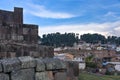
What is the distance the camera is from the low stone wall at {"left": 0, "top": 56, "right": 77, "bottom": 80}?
5.21 metres

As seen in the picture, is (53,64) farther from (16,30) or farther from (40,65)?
(16,30)

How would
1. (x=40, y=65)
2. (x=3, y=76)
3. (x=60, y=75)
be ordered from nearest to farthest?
(x=3, y=76)
(x=40, y=65)
(x=60, y=75)

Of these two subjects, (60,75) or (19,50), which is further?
(19,50)

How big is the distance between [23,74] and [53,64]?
2.22 feet

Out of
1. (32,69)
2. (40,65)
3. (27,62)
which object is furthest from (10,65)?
(40,65)

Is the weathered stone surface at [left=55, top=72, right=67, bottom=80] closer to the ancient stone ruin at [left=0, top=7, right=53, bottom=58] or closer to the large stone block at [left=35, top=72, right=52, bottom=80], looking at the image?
the large stone block at [left=35, top=72, right=52, bottom=80]

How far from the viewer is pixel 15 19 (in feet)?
36.7

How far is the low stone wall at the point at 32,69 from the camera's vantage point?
17.1 feet

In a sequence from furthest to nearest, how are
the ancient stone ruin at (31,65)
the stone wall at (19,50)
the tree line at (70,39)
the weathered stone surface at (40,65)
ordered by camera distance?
the tree line at (70,39) < the stone wall at (19,50) < the weathered stone surface at (40,65) < the ancient stone ruin at (31,65)

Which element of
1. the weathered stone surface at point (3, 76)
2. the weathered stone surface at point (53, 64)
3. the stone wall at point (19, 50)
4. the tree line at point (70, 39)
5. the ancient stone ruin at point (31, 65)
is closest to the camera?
the weathered stone surface at point (3, 76)

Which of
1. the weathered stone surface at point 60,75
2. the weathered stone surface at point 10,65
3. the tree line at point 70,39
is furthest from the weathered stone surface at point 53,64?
the tree line at point 70,39

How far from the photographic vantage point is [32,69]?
5488 mm

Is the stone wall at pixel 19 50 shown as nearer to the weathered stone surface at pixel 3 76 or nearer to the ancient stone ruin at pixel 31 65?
the ancient stone ruin at pixel 31 65

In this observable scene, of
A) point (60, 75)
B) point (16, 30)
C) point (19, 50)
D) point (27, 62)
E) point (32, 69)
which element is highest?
point (16, 30)
